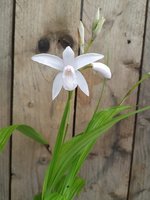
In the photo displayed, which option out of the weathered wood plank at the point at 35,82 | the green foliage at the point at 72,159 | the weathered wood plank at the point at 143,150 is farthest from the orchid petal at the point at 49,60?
the weathered wood plank at the point at 143,150

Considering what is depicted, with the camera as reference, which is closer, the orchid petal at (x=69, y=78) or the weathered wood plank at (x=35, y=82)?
the orchid petal at (x=69, y=78)

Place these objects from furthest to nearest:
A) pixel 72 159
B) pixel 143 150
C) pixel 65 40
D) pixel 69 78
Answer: pixel 143 150, pixel 65 40, pixel 72 159, pixel 69 78

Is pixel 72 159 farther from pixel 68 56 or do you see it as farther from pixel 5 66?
pixel 5 66

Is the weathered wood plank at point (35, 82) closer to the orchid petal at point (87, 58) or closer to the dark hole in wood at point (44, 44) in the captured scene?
the dark hole in wood at point (44, 44)

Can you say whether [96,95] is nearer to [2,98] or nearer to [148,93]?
[148,93]

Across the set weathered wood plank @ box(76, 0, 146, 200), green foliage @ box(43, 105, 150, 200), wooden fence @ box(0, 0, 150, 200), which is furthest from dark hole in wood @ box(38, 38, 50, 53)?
green foliage @ box(43, 105, 150, 200)

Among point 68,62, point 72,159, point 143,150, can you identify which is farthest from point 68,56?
point 143,150

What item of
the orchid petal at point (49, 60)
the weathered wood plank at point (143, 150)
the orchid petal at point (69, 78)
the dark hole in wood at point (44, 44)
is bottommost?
the weathered wood plank at point (143, 150)
